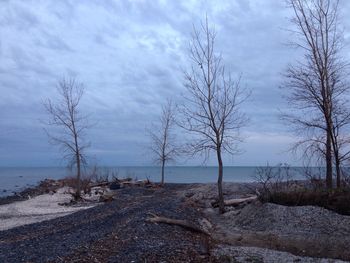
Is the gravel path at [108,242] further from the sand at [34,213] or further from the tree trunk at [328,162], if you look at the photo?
the tree trunk at [328,162]

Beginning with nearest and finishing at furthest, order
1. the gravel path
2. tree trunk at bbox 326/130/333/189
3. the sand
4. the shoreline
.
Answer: the gravel path, the shoreline, tree trunk at bbox 326/130/333/189, the sand

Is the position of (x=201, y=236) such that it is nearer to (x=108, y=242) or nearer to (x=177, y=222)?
(x=177, y=222)

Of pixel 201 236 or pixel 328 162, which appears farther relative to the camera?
pixel 328 162

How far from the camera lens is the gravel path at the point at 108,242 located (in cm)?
1102

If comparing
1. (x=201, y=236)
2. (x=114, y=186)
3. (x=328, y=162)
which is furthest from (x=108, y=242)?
(x=114, y=186)

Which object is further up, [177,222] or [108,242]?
[177,222]

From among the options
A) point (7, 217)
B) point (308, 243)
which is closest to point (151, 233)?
point (308, 243)

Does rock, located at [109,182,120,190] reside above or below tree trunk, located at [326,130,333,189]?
below

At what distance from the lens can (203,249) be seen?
473 inches

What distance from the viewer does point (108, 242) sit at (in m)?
12.4

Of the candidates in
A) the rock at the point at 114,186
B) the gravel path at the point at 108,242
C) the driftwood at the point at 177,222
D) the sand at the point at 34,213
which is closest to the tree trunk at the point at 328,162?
the gravel path at the point at 108,242

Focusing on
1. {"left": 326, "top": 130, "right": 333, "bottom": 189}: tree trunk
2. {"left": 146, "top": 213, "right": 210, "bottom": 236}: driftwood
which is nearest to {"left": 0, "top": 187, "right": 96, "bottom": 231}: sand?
{"left": 146, "top": 213, "right": 210, "bottom": 236}: driftwood

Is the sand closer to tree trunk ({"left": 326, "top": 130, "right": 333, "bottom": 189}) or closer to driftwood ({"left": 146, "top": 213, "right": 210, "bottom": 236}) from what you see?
driftwood ({"left": 146, "top": 213, "right": 210, "bottom": 236})

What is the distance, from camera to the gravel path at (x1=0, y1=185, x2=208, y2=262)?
11.0 meters
